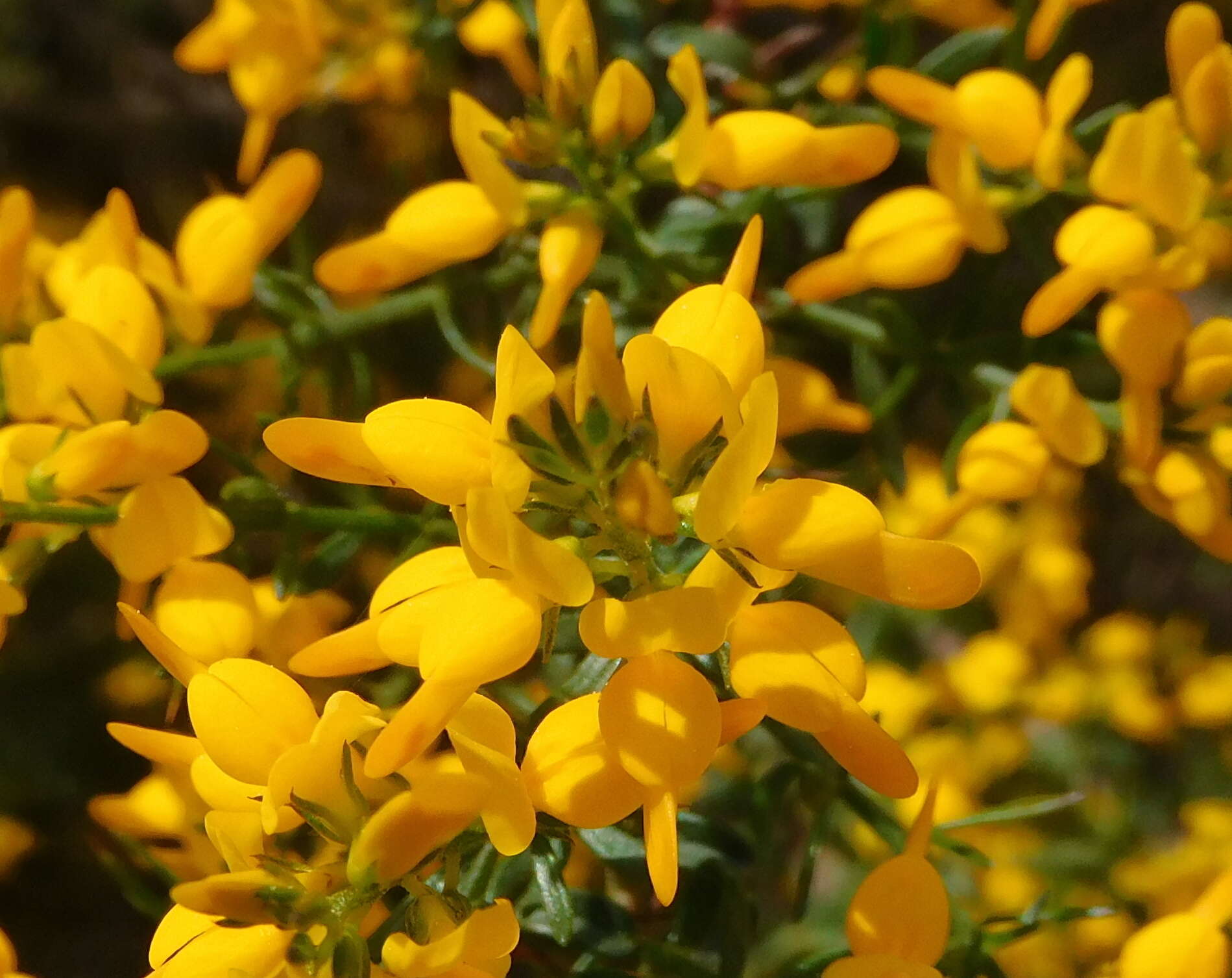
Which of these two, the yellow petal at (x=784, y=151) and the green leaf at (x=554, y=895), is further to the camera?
the yellow petal at (x=784, y=151)

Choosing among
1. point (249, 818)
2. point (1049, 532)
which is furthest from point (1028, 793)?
point (249, 818)

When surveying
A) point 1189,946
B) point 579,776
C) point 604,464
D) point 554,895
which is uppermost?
point 604,464

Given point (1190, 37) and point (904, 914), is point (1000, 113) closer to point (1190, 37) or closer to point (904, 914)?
point (1190, 37)

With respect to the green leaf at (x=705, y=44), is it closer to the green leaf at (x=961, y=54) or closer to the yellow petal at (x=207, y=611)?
the green leaf at (x=961, y=54)

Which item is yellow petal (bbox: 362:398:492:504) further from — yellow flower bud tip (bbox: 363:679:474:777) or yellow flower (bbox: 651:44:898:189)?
yellow flower (bbox: 651:44:898:189)

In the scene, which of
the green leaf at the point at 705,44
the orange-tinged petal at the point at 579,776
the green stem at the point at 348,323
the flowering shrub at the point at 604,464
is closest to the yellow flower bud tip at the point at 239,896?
the flowering shrub at the point at 604,464

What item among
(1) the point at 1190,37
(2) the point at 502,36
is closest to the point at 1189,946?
(1) the point at 1190,37

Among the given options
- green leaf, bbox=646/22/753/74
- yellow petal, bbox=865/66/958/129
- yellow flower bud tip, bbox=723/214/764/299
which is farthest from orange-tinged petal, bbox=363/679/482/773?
green leaf, bbox=646/22/753/74

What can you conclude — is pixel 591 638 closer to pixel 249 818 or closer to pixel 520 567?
pixel 520 567
